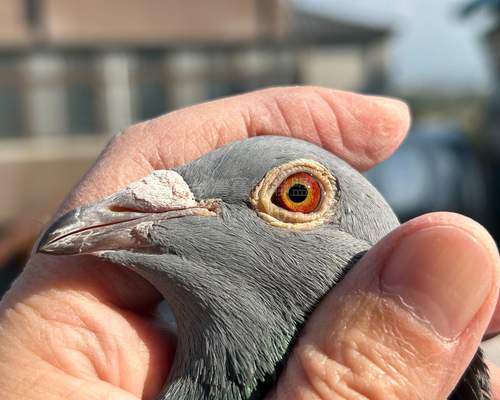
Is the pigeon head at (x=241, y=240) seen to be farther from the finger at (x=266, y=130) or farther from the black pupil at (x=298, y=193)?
the finger at (x=266, y=130)

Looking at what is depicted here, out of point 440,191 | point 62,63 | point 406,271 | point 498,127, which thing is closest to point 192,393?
point 406,271

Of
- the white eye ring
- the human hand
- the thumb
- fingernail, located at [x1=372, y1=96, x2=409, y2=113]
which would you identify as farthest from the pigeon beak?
fingernail, located at [x1=372, y1=96, x2=409, y2=113]

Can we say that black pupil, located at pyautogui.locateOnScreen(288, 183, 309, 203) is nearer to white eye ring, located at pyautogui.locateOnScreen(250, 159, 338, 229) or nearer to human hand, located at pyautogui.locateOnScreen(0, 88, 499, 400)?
white eye ring, located at pyautogui.locateOnScreen(250, 159, 338, 229)

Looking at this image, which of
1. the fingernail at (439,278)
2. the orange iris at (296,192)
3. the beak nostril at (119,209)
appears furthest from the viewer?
the beak nostril at (119,209)

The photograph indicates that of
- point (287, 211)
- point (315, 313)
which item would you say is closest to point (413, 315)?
point (315, 313)

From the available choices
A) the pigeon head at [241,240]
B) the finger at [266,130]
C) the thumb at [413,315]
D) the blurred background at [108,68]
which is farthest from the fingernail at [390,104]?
the blurred background at [108,68]

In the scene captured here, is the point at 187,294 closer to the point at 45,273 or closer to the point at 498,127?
the point at 45,273

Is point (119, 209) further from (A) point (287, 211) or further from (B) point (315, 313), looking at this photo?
(B) point (315, 313)
